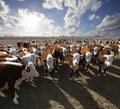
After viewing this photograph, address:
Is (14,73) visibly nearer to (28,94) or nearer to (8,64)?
(8,64)

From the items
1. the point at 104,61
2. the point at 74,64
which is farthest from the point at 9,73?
the point at 104,61

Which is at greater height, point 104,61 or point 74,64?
point 74,64

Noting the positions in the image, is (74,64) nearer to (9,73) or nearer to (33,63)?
(33,63)

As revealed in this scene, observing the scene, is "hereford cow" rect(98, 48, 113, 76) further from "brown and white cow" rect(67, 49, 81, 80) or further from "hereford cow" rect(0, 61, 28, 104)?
"hereford cow" rect(0, 61, 28, 104)

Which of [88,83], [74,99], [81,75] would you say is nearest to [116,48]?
[81,75]

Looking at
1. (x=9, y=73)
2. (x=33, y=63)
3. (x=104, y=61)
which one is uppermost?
(x=9, y=73)

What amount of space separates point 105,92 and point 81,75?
11.0 feet

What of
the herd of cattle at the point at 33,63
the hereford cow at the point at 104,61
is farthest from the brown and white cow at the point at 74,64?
the hereford cow at the point at 104,61

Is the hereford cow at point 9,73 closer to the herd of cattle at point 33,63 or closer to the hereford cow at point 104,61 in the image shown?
the herd of cattle at point 33,63

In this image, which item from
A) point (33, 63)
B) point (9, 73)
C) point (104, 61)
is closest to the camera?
point (9, 73)

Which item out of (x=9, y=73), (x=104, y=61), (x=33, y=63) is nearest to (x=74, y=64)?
(x=104, y=61)

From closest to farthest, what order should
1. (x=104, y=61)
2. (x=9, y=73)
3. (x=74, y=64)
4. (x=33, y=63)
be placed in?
(x=9, y=73) → (x=74, y=64) → (x=33, y=63) → (x=104, y=61)

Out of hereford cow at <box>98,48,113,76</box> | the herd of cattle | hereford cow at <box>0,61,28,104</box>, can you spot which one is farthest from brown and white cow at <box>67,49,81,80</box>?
hereford cow at <box>0,61,28,104</box>

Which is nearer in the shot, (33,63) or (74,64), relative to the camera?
(74,64)
